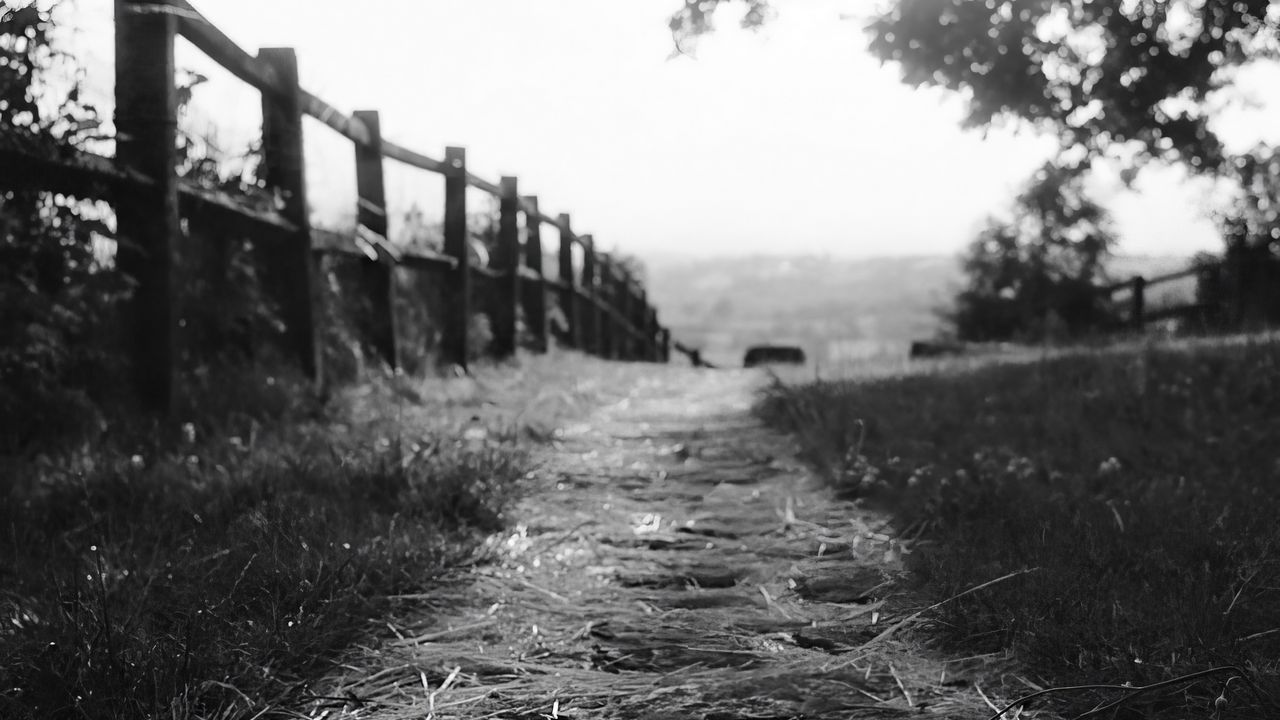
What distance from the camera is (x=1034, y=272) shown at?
24203mm

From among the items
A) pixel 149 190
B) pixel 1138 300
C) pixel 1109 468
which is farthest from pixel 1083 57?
pixel 1138 300

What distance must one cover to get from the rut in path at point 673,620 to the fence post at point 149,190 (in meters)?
1.66

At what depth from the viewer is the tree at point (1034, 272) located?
23.1 metres

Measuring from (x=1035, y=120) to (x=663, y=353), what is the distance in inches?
713

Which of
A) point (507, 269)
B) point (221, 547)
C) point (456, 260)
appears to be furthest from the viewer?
point (507, 269)

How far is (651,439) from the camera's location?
5.86 m

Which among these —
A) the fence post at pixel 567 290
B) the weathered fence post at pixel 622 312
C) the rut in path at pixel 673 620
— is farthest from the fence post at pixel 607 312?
the rut in path at pixel 673 620

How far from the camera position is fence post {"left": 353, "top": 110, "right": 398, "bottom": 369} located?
685 centimetres

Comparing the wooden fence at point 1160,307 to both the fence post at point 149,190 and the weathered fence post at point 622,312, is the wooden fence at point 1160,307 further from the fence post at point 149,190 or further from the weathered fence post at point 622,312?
the fence post at point 149,190

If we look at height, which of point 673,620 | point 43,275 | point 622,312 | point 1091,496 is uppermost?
point 622,312

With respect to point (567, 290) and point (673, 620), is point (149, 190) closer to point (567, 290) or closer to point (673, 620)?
point (673, 620)

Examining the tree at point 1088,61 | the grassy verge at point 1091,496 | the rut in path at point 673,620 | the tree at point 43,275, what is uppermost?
the tree at point 1088,61

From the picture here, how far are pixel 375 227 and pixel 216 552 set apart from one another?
4.70 metres

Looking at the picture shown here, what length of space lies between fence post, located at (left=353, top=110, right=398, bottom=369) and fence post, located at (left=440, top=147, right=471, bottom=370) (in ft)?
4.30
